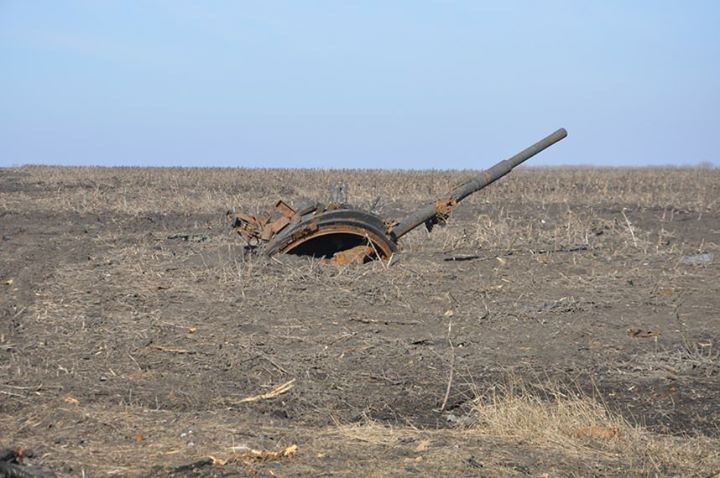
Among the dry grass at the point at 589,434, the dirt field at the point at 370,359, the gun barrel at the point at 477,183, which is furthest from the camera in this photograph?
the gun barrel at the point at 477,183

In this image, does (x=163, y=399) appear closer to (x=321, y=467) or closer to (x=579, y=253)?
(x=321, y=467)

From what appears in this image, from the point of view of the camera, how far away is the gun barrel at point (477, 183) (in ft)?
38.8

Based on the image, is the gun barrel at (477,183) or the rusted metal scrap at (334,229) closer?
the rusted metal scrap at (334,229)

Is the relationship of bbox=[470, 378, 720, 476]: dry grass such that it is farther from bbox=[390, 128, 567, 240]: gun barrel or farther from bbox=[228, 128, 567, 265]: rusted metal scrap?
bbox=[390, 128, 567, 240]: gun barrel

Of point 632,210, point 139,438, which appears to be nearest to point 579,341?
point 139,438

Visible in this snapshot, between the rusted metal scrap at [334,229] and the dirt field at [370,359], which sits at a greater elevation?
the rusted metal scrap at [334,229]

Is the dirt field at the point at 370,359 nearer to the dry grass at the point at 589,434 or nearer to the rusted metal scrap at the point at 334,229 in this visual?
the dry grass at the point at 589,434

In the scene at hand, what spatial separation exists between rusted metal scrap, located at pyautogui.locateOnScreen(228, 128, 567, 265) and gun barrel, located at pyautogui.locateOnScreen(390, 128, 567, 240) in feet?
0.04

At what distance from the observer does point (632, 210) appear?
877 inches

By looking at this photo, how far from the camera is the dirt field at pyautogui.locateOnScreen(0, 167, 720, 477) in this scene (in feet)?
18.8

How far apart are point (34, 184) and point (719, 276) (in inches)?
1048

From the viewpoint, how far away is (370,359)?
8.12 m

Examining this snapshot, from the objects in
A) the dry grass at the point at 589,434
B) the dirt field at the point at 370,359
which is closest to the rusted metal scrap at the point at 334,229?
the dirt field at the point at 370,359

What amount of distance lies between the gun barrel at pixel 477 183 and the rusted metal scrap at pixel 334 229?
0.5 inches
